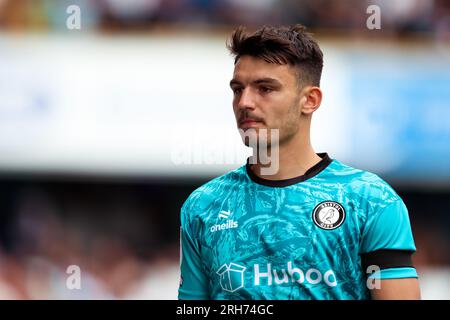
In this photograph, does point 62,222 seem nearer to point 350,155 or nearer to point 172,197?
point 172,197

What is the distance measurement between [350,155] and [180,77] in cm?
194

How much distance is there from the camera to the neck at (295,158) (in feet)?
10.7

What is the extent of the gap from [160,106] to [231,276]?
4.33 m

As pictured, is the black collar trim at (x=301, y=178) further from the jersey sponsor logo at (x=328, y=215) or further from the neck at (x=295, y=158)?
the jersey sponsor logo at (x=328, y=215)

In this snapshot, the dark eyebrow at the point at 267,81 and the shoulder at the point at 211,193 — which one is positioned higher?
the dark eyebrow at the point at 267,81

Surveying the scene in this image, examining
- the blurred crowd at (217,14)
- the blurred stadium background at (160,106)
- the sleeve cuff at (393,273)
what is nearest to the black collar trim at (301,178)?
the sleeve cuff at (393,273)

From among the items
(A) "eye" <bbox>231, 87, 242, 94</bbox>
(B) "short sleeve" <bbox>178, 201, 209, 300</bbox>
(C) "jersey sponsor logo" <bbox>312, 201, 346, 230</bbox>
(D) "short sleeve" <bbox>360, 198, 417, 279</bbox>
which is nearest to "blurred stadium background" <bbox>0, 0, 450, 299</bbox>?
(B) "short sleeve" <bbox>178, 201, 209, 300</bbox>

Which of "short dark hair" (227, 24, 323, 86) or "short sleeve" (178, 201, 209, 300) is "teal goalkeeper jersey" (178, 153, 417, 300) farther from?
"short dark hair" (227, 24, 323, 86)

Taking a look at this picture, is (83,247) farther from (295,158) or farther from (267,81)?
(267,81)

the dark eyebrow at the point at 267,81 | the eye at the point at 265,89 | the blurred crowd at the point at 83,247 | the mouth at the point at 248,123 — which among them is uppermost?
the dark eyebrow at the point at 267,81

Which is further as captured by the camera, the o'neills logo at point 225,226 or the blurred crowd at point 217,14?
the blurred crowd at point 217,14

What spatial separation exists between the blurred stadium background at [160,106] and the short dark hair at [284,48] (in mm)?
3755
